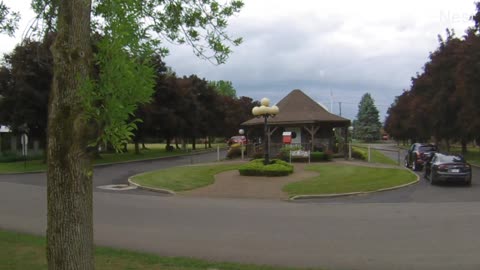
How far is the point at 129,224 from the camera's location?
1287cm

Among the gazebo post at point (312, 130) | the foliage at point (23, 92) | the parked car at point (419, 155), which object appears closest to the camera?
the parked car at point (419, 155)

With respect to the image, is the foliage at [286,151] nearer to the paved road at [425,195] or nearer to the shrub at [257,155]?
the shrub at [257,155]

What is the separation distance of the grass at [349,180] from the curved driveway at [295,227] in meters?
1.99

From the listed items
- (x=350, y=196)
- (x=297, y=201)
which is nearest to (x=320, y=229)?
(x=297, y=201)

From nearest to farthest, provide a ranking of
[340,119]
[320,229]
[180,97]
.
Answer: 1. [320,229]
2. [340,119]
3. [180,97]

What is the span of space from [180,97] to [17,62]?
68.9 feet

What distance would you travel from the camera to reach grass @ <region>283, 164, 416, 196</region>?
21984 mm

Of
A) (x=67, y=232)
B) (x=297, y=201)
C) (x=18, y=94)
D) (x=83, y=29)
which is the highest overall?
(x=18, y=94)

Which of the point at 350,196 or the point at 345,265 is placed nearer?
the point at 345,265

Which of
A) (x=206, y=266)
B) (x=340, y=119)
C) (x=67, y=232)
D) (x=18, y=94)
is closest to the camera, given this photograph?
(x=67, y=232)

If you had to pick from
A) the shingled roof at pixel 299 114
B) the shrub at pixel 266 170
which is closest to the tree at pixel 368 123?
the shingled roof at pixel 299 114

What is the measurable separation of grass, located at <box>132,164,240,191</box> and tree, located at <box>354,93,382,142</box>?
10341 centimetres

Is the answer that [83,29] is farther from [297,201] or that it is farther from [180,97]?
[180,97]

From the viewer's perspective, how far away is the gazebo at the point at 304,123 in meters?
41.2
